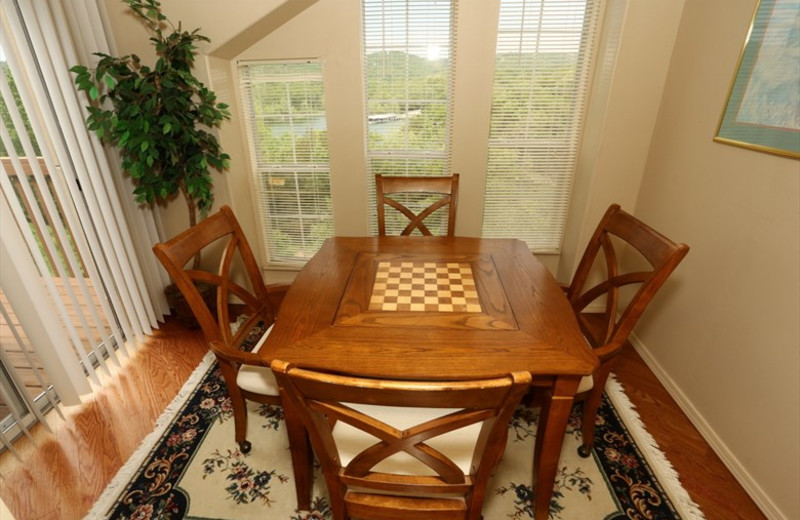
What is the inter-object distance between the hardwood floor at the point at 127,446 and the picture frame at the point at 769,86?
1.20 m

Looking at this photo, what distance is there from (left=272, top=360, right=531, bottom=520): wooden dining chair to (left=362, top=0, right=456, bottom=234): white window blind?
5.56ft

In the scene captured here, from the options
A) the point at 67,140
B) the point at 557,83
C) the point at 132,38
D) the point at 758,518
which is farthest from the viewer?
the point at 557,83

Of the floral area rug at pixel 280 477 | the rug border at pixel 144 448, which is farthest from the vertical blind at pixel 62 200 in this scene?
the floral area rug at pixel 280 477

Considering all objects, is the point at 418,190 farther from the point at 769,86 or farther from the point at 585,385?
the point at 769,86

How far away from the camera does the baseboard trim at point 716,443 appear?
1.31 m

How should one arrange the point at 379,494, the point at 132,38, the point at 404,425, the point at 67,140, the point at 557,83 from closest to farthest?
the point at 379,494
the point at 404,425
the point at 67,140
the point at 132,38
the point at 557,83

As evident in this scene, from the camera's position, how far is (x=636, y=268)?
7.27ft

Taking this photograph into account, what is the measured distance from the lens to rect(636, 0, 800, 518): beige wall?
1.27 m

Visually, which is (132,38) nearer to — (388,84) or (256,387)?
(388,84)

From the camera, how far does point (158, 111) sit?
1.82 m

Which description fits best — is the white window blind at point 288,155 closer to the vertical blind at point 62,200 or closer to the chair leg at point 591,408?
the vertical blind at point 62,200

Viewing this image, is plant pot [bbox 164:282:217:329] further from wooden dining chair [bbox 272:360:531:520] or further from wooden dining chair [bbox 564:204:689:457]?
wooden dining chair [bbox 564:204:689:457]

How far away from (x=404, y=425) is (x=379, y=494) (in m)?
0.21

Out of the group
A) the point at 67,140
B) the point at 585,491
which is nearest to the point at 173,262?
the point at 67,140
